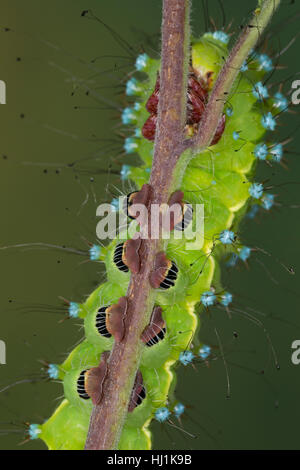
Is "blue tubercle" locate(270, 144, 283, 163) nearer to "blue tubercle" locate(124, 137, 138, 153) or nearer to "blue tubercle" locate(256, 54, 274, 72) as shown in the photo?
"blue tubercle" locate(256, 54, 274, 72)

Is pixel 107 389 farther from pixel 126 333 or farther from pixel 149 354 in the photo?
pixel 149 354

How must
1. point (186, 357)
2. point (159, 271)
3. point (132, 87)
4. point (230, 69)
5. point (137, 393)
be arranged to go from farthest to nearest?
point (132, 87)
point (186, 357)
point (137, 393)
point (159, 271)
point (230, 69)

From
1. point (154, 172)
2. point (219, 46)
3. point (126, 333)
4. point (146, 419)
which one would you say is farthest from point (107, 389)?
point (219, 46)

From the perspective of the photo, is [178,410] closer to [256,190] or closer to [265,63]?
[256,190]

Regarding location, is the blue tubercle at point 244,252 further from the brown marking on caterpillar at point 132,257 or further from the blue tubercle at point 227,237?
the brown marking on caterpillar at point 132,257

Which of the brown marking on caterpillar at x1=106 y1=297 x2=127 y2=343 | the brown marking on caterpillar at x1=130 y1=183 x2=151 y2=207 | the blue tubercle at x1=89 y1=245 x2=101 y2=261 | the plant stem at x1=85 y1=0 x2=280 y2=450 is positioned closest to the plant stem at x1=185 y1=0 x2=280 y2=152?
the plant stem at x1=85 y1=0 x2=280 y2=450

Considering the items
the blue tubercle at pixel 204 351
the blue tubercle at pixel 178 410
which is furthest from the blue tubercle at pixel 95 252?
the blue tubercle at pixel 178 410

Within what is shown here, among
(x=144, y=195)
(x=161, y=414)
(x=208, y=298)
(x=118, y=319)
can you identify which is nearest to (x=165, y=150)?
(x=144, y=195)
